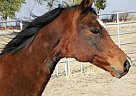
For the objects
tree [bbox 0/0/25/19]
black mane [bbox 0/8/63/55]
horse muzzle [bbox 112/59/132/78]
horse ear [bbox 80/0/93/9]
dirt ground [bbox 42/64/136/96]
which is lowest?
dirt ground [bbox 42/64/136/96]

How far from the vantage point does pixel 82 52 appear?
11.3 ft

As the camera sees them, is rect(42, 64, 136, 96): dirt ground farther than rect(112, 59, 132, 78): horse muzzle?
Yes

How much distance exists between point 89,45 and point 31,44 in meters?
0.54

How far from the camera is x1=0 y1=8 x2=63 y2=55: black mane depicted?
139 inches

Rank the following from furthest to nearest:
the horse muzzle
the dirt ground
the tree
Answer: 1. the tree
2. the dirt ground
3. the horse muzzle

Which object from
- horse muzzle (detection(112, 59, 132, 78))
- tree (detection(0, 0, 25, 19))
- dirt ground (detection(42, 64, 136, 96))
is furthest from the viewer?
tree (detection(0, 0, 25, 19))

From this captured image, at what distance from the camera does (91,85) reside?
978cm

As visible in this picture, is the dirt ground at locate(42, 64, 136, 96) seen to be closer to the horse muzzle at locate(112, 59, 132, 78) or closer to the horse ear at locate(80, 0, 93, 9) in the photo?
the horse muzzle at locate(112, 59, 132, 78)

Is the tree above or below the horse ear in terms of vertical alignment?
below

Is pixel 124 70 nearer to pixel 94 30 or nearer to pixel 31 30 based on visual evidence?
pixel 94 30

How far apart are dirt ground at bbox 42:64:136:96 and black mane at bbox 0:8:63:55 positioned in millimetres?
5330

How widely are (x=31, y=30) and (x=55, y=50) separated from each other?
0.30 meters

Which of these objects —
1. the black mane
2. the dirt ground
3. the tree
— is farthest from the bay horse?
the tree

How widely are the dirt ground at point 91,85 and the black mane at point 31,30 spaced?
5330mm
